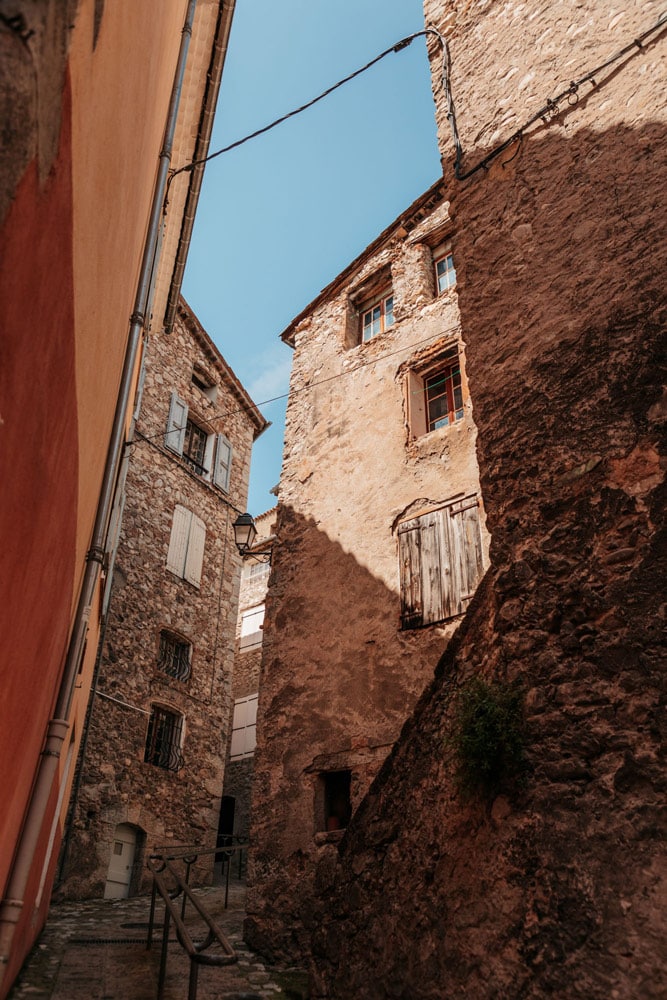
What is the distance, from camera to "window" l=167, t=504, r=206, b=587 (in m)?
14.4

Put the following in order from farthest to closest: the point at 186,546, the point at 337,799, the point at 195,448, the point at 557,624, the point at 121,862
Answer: the point at 195,448 → the point at 186,546 → the point at 121,862 → the point at 337,799 → the point at 557,624

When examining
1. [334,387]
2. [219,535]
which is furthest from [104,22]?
[219,535]

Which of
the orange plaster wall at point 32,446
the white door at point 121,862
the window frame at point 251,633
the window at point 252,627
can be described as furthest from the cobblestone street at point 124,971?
the window at point 252,627

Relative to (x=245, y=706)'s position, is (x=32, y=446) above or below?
below

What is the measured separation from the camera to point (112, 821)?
445 inches

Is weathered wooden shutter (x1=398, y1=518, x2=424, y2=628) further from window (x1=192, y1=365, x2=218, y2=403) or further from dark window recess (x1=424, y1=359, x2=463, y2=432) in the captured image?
window (x1=192, y1=365, x2=218, y2=403)

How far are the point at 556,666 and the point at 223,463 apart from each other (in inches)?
566

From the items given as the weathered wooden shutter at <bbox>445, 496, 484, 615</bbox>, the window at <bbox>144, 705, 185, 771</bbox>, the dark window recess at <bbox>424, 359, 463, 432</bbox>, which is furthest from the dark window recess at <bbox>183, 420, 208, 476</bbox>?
the weathered wooden shutter at <bbox>445, 496, 484, 615</bbox>

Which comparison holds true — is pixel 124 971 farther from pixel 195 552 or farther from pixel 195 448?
→ pixel 195 448

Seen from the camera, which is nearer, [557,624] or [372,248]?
[557,624]

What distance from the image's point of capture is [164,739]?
1305 centimetres

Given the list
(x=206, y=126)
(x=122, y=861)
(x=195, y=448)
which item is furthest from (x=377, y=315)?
(x=122, y=861)

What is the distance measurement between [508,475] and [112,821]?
10.3 m

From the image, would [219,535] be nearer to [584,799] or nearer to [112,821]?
[112,821]
